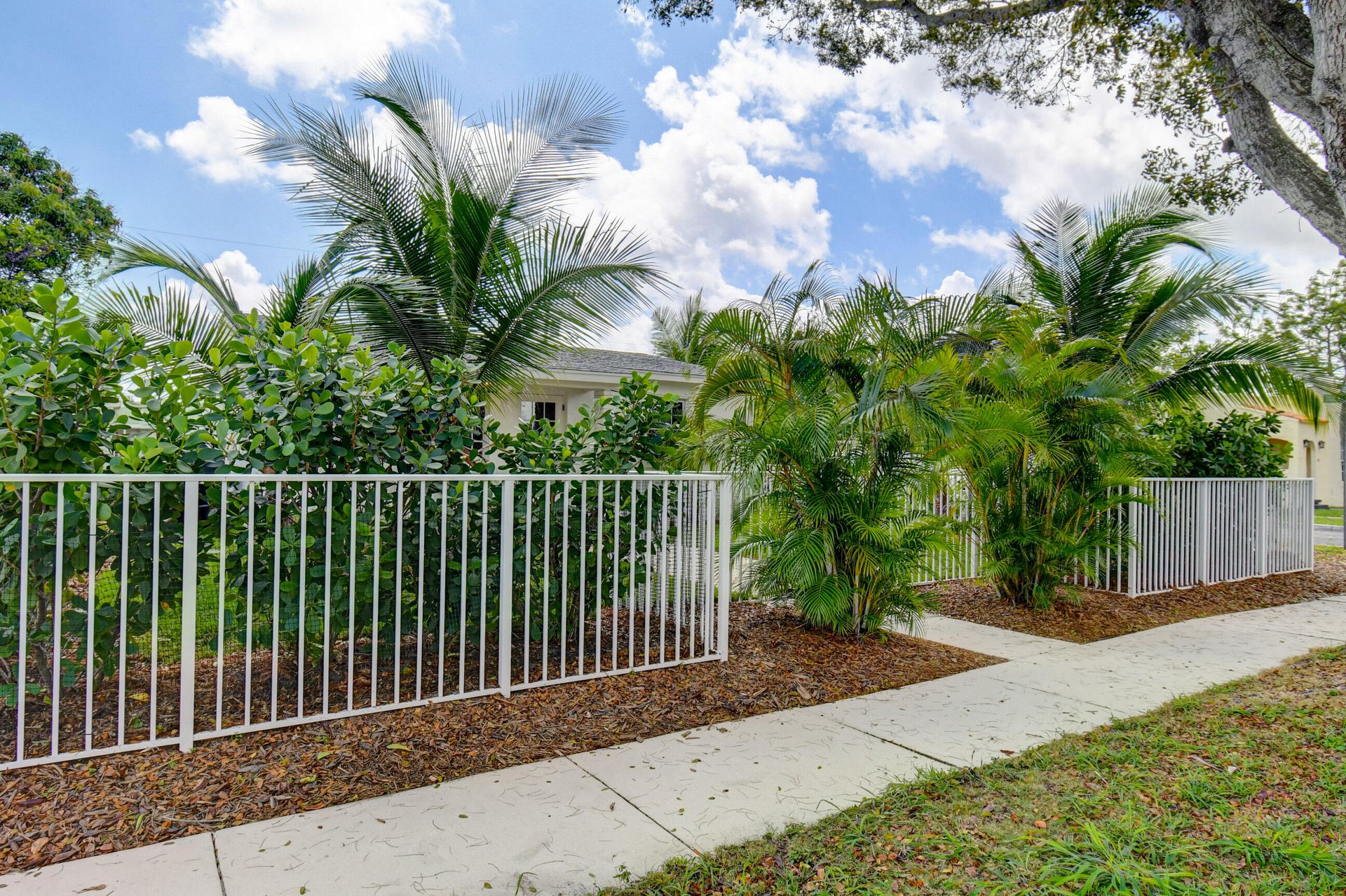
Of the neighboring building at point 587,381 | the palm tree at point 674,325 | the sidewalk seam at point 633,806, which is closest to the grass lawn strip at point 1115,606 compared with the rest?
the sidewalk seam at point 633,806

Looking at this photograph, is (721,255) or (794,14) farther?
(721,255)

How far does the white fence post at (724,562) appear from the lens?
5.17 m

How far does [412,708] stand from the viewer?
407 cm

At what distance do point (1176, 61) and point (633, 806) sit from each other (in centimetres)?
822

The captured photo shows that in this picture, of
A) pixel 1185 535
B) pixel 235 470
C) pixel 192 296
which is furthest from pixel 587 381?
pixel 235 470

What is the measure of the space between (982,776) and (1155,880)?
1.01m

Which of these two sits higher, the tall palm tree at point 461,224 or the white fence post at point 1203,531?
the tall palm tree at point 461,224

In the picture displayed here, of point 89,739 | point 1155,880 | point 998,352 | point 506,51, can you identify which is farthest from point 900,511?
point 506,51

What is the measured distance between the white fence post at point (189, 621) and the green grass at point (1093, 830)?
7.40 feet

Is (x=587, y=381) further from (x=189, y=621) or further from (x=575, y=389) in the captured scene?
(x=189, y=621)

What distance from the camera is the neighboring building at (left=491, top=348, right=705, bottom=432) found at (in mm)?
13562

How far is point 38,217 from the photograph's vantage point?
49.3ft

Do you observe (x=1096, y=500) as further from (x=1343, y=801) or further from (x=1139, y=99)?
(x=1343, y=801)

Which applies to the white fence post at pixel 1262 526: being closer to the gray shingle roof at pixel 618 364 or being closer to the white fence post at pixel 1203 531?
the white fence post at pixel 1203 531
